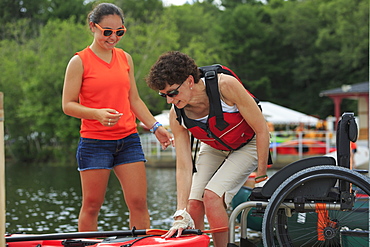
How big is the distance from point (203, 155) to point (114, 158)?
82 centimetres

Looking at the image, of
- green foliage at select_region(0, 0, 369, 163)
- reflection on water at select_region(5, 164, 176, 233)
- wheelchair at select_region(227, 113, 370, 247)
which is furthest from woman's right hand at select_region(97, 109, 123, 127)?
green foliage at select_region(0, 0, 369, 163)

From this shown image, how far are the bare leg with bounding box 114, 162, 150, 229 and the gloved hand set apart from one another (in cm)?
93

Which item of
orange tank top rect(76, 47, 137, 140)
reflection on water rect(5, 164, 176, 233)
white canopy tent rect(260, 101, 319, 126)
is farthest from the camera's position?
white canopy tent rect(260, 101, 319, 126)

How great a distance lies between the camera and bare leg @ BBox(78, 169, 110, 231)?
189 inches

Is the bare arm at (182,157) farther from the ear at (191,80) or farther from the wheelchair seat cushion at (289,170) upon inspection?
the wheelchair seat cushion at (289,170)

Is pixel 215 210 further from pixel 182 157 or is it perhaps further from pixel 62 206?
pixel 62 206

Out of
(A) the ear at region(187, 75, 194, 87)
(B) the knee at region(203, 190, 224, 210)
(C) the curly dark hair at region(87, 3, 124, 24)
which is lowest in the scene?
(B) the knee at region(203, 190, 224, 210)

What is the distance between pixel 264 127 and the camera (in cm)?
412

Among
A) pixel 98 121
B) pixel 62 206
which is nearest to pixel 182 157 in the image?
pixel 98 121

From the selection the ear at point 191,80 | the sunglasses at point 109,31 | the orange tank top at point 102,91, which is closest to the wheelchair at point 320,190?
the ear at point 191,80

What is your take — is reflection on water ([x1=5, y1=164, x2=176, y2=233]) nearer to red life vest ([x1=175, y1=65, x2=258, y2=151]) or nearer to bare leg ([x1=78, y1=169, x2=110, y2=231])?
bare leg ([x1=78, y1=169, x2=110, y2=231])

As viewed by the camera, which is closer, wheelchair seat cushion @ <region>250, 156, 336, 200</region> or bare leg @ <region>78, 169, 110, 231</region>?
wheelchair seat cushion @ <region>250, 156, 336, 200</region>

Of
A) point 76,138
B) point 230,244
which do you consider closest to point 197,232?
point 230,244

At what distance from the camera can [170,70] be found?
3.86m
